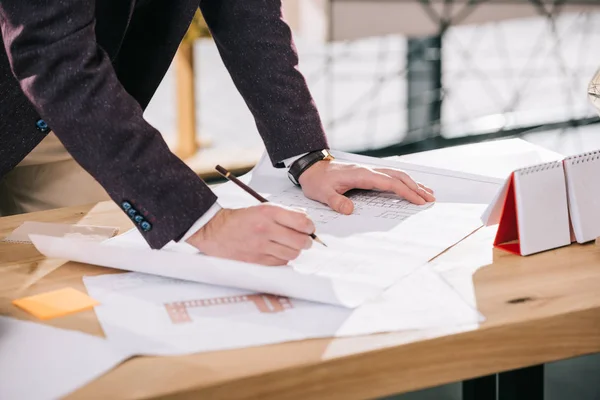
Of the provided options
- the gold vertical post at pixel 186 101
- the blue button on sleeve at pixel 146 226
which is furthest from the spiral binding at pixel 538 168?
the gold vertical post at pixel 186 101

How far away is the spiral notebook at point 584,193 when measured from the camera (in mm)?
1039

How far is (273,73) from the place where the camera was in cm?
134

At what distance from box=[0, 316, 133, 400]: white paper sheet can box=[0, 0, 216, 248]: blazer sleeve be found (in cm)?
20

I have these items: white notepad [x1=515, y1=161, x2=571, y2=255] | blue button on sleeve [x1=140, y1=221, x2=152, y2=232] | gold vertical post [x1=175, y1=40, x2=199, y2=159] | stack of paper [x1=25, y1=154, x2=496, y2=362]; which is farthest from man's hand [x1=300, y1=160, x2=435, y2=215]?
gold vertical post [x1=175, y1=40, x2=199, y2=159]

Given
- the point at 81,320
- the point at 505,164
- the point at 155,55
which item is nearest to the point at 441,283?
the point at 81,320

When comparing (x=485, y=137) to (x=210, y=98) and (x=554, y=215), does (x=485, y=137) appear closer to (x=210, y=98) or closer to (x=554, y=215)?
(x=210, y=98)

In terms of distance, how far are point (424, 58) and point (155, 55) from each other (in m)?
2.53

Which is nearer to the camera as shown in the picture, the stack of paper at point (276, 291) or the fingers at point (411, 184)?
the stack of paper at point (276, 291)

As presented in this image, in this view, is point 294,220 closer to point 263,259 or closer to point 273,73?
point 263,259

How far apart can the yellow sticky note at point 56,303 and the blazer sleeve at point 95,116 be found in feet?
0.39

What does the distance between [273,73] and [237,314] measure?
0.60 metres

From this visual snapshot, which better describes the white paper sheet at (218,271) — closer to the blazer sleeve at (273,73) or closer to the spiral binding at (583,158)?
the spiral binding at (583,158)

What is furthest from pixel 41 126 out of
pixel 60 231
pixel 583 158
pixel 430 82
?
pixel 430 82

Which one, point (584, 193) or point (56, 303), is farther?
point (584, 193)
